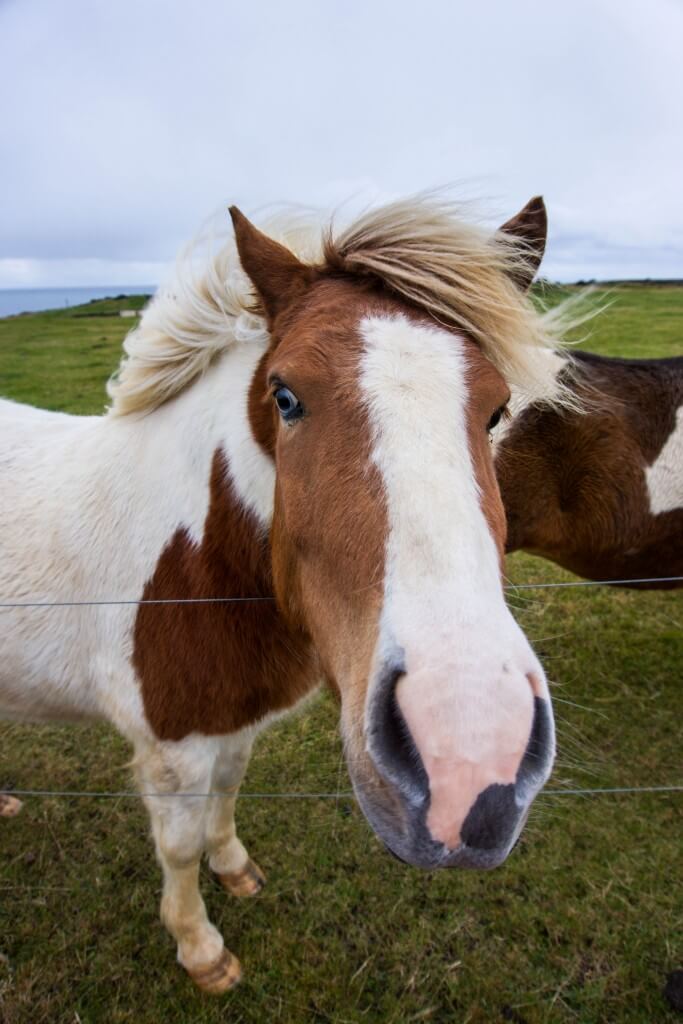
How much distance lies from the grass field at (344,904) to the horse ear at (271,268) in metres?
2.22

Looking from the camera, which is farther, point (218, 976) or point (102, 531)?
point (218, 976)

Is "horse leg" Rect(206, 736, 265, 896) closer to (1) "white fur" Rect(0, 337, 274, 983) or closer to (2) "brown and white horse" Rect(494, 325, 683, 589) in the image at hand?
(1) "white fur" Rect(0, 337, 274, 983)

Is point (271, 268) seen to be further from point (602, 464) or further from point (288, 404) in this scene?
point (602, 464)

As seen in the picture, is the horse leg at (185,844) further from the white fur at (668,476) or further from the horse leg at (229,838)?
the white fur at (668,476)

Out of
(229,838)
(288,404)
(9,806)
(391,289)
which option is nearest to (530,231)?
(391,289)

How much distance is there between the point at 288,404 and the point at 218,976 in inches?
98.4

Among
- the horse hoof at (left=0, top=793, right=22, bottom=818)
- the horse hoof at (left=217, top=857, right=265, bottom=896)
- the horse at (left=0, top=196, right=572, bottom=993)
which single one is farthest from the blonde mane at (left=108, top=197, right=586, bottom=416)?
the horse hoof at (left=0, top=793, right=22, bottom=818)

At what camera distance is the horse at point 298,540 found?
3.56 ft

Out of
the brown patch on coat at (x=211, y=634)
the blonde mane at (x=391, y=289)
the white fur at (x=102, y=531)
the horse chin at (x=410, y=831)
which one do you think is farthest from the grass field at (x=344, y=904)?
the blonde mane at (x=391, y=289)

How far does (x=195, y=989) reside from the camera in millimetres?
2559

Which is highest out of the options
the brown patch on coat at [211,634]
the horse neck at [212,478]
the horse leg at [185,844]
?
the horse neck at [212,478]

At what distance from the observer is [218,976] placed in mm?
2559

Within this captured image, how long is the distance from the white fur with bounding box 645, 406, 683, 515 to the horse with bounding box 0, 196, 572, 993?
1.66 metres

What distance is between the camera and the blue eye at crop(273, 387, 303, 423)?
1515 mm
